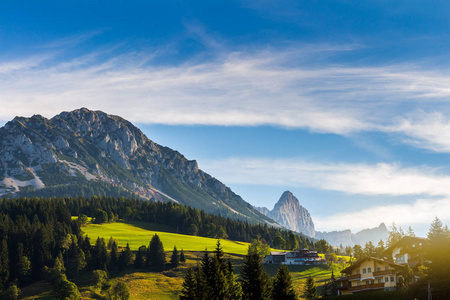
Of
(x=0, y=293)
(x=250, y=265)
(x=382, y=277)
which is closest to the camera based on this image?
(x=250, y=265)

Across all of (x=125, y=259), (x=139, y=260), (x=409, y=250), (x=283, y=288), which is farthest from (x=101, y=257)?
(x=409, y=250)

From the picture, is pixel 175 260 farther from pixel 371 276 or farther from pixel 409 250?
pixel 371 276

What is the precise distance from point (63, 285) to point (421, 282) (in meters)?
112

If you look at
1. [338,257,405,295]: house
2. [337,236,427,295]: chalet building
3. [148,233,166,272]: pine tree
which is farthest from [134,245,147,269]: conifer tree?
[338,257,405,295]: house

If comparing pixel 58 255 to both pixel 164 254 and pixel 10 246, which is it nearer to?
pixel 10 246

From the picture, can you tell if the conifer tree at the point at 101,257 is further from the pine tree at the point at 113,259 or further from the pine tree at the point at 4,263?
the pine tree at the point at 4,263

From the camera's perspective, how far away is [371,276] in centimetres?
10200

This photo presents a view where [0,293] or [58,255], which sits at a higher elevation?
[58,255]

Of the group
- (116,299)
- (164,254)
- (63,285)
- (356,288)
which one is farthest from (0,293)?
(356,288)

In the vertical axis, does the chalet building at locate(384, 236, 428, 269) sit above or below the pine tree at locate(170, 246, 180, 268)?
above

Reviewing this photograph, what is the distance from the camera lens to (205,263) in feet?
262

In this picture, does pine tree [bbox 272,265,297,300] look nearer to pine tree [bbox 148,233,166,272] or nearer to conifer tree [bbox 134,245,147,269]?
pine tree [bbox 148,233,166,272]

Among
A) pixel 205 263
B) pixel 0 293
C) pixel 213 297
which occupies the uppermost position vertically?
pixel 205 263

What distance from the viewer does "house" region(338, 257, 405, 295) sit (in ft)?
321
